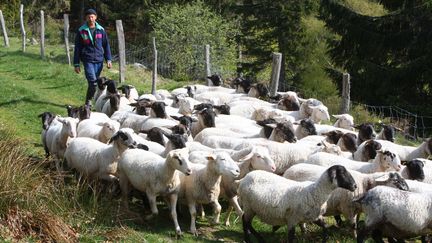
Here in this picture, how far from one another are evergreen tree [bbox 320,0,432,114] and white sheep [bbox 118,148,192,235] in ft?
43.2

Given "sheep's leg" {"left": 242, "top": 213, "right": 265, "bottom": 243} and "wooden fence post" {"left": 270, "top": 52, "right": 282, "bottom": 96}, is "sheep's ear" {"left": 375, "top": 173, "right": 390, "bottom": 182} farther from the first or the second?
"wooden fence post" {"left": 270, "top": 52, "right": 282, "bottom": 96}

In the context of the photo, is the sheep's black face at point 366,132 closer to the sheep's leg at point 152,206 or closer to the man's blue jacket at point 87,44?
the sheep's leg at point 152,206

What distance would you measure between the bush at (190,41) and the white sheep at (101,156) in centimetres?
1646

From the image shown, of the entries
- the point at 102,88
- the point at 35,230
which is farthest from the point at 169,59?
the point at 35,230

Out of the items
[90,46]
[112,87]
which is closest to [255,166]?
[112,87]

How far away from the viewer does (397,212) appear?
749cm

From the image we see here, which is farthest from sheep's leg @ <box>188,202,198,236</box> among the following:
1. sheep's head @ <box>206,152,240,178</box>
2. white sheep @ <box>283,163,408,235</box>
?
white sheep @ <box>283,163,408,235</box>

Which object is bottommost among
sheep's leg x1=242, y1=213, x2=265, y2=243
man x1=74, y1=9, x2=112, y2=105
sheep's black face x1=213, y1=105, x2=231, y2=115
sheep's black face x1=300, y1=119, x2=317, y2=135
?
sheep's leg x1=242, y1=213, x2=265, y2=243

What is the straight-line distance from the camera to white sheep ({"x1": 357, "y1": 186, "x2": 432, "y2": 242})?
750cm

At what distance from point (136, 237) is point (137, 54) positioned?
26233mm

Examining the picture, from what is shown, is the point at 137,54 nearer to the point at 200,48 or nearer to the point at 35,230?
the point at 200,48

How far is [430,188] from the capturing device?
8141 millimetres

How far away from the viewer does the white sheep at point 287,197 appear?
25.5ft

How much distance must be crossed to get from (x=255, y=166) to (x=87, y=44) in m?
6.74
